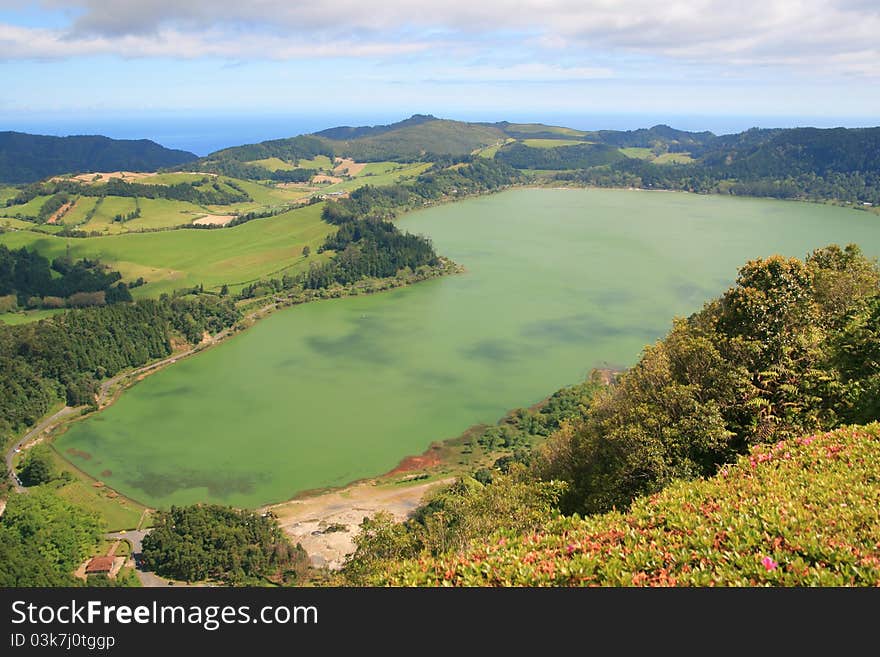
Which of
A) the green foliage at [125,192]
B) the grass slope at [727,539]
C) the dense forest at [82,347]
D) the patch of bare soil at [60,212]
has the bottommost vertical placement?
the dense forest at [82,347]

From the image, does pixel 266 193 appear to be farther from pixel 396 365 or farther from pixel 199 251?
pixel 396 365

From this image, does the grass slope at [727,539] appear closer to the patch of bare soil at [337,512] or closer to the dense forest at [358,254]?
the patch of bare soil at [337,512]

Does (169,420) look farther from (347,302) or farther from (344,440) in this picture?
(347,302)

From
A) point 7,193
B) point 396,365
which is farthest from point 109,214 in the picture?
point 396,365

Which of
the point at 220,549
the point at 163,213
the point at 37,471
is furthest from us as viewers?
the point at 163,213

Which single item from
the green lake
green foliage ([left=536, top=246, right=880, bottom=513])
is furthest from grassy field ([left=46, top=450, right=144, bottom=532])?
green foliage ([left=536, top=246, right=880, bottom=513])

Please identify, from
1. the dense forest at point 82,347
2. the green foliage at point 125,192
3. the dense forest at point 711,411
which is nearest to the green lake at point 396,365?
the dense forest at point 82,347
